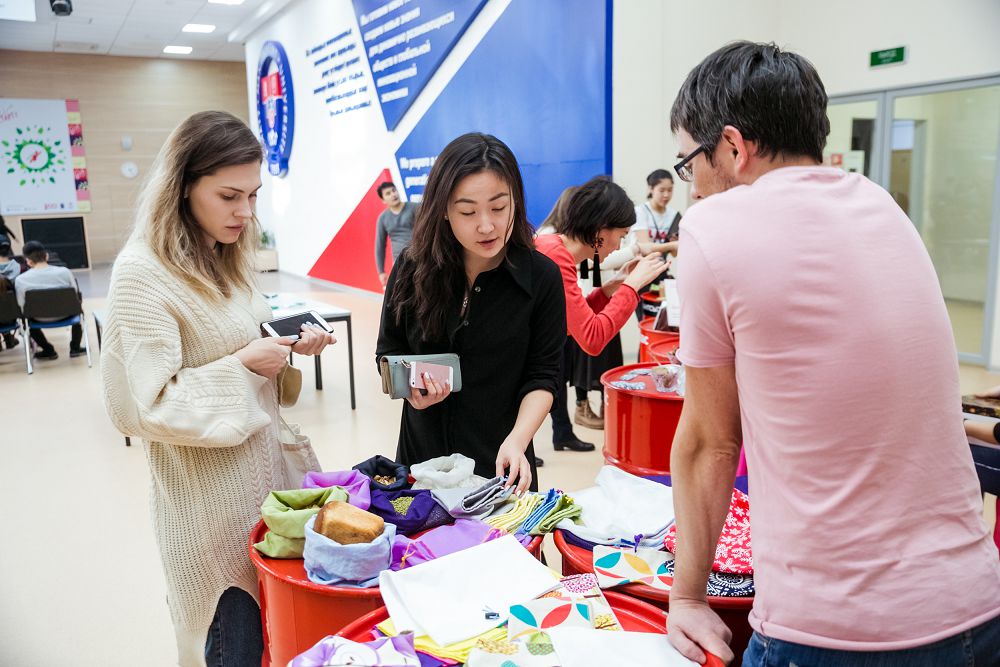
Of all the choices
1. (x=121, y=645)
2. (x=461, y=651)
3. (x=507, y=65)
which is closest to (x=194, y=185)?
(x=461, y=651)

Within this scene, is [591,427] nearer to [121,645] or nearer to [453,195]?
[121,645]

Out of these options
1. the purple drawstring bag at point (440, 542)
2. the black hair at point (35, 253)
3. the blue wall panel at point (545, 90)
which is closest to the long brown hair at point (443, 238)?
the purple drawstring bag at point (440, 542)

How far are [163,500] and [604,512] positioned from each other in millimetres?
952

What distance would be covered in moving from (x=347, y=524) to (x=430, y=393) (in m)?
0.47

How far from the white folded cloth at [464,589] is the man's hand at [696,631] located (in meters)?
0.27

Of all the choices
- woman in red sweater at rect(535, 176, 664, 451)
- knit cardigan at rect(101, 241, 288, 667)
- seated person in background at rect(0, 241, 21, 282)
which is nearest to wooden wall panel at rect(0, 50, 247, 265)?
seated person in background at rect(0, 241, 21, 282)

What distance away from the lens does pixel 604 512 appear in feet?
5.38

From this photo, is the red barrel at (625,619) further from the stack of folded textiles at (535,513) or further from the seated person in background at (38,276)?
the seated person in background at (38,276)

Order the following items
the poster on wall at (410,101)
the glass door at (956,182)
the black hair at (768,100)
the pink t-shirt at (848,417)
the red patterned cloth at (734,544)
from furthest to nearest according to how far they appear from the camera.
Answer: the poster on wall at (410,101) → the glass door at (956,182) → the red patterned cloth at (734,544) → the black hair at (768,100) → the pink t-shirt at (848,417)

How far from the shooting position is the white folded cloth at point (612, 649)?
1.08m

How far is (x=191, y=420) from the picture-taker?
150cm

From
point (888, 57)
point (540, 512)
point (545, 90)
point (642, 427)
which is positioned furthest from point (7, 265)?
point (888, 57)

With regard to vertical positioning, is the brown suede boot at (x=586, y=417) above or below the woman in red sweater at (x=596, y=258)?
below

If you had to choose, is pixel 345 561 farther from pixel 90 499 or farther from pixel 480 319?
pixel 90 499
